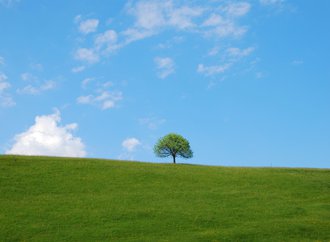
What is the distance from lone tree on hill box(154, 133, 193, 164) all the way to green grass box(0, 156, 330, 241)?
871 inches

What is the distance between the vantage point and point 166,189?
177ft

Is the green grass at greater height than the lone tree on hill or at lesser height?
lesser

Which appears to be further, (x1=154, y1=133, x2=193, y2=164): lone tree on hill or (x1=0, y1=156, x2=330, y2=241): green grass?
(x1=154, y1=133, x2=193, y2=164): lone tree on hill

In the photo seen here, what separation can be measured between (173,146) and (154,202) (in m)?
43.6

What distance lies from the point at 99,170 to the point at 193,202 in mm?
18159

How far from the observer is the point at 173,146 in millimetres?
91188

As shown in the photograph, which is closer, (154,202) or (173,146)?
(154,202)

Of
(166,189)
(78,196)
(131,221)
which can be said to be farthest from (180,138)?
(131,221)

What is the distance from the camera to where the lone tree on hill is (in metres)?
91.2

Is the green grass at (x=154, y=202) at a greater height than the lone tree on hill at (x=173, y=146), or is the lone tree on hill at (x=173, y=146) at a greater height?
the lone tree on hill at (x=173, y=146)

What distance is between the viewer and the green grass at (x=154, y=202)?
129ft

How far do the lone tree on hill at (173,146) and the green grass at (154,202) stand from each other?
871 inches

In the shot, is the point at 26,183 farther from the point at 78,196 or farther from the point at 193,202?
the point at 193,202

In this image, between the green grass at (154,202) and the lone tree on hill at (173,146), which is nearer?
the green grass at (154,202)
